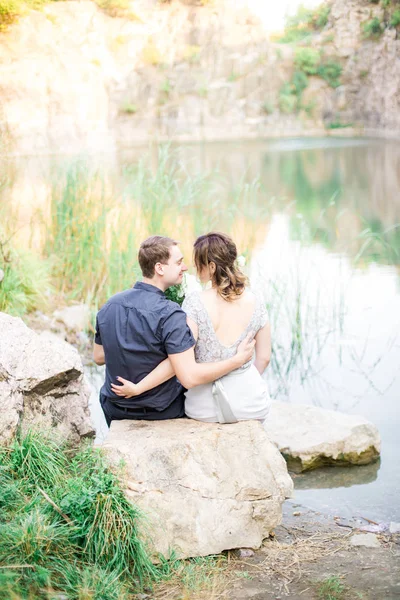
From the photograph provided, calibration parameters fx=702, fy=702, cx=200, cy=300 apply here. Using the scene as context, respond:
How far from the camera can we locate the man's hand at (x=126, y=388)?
2.88 metres

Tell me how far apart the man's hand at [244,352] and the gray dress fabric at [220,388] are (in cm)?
6

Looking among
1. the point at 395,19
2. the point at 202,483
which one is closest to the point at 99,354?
the point at 202,483

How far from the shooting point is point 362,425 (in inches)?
156

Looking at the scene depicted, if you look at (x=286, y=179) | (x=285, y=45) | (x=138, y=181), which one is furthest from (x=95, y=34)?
(x=138, y=181)

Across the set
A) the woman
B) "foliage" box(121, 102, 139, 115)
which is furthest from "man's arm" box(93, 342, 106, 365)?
"foliage" box(121, 102, 139, 115)

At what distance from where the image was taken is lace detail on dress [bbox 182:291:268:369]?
3.01 metres

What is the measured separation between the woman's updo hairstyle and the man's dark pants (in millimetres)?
536

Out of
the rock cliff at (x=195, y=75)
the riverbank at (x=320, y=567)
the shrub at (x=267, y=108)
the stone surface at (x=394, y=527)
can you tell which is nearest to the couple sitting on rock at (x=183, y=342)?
the riverbank at (x=320, y=567)

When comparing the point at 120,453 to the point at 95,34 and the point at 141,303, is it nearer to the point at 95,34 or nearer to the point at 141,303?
the point at 141,303

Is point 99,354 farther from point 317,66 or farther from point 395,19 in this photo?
point 317,66

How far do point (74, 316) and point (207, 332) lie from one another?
3208mm

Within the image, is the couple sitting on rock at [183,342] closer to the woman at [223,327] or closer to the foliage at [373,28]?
the woman at [223,327]

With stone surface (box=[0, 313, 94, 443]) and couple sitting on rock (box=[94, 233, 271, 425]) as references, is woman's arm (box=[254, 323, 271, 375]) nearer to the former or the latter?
couple sitting on rock (box=[94, 233, 271, 425])

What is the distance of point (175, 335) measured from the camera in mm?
2822
